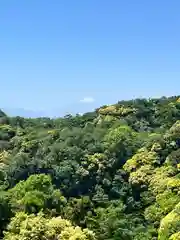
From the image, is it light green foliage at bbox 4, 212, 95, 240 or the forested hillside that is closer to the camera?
light green foliage at bbox 4, 212, 95, 240

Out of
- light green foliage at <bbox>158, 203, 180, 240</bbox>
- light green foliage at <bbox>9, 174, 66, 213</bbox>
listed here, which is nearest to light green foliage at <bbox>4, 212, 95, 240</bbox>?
light green foliage at <bbox>9, 174, 66, 213</bbox>

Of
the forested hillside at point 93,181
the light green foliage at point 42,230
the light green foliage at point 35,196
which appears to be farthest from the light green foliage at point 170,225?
the light green foliage at point 35,196

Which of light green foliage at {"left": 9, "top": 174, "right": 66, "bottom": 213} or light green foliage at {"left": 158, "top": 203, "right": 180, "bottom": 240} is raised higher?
light green foliage at {"left": 9, "top": 174, "right": 66, "bottom": 213}

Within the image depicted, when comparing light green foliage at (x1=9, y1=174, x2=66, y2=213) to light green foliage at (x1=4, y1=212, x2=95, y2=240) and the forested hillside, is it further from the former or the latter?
light green foliage at (x1=4, y1=212, x2=95, y2=240)

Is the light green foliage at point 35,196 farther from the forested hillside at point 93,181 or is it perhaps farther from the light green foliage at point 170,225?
the light green foliage at point 170,225

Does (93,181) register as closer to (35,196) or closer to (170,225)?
(35,196)

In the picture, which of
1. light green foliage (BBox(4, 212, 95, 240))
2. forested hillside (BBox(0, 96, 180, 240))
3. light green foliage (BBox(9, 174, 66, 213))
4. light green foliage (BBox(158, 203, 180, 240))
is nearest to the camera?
light green foliage (BBox(158, 203, 180, 240))

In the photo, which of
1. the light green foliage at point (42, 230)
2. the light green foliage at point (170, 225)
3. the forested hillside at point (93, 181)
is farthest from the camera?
the forested hillside at point (93, 181)

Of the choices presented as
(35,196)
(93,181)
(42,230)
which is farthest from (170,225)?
(93,181)
